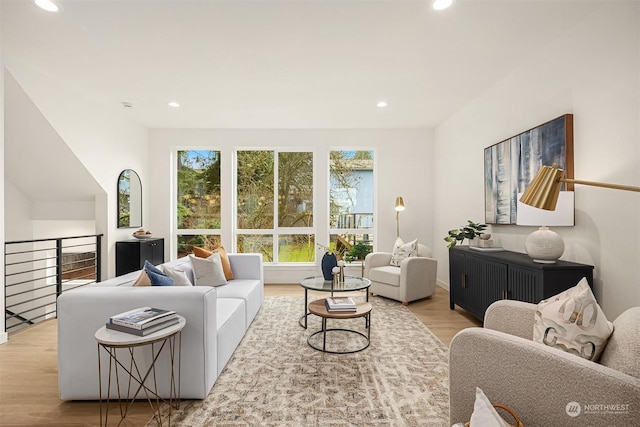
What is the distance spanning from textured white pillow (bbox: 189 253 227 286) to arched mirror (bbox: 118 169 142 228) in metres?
2.12

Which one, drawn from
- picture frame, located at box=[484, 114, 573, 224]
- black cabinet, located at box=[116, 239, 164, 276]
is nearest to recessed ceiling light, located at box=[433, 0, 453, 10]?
picture frame, located at box=[484, 114, 573, 224]

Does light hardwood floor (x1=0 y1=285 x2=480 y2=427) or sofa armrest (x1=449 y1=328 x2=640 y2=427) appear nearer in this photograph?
sofa armrest (x1=449 y1=328 x2=640 y2=427)

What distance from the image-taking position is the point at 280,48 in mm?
2816

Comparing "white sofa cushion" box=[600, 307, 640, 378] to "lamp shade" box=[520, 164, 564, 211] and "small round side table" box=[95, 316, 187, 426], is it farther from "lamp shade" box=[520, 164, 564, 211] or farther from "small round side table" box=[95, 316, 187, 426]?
"small round side table" box=[95, 316, 187, 426]

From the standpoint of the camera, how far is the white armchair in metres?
4.12

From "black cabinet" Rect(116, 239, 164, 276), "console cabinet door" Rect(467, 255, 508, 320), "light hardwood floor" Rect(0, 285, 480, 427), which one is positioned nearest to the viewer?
"light hardwood floor" Rect(0, 285, 480, 427)

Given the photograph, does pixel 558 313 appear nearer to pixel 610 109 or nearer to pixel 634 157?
pixel 634 157

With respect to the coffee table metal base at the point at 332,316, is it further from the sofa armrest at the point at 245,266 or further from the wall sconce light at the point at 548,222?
the wall sconce light at the point at 548,222

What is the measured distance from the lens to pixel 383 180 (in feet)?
18.2

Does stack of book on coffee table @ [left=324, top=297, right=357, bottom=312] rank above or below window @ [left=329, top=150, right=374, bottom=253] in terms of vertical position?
below

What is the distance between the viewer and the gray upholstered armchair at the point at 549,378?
39.1 inches

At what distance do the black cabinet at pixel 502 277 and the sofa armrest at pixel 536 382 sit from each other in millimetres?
1412

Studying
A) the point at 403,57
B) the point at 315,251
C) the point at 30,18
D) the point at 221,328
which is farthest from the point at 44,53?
the point at 315,251

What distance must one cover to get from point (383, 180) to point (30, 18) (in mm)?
4629
